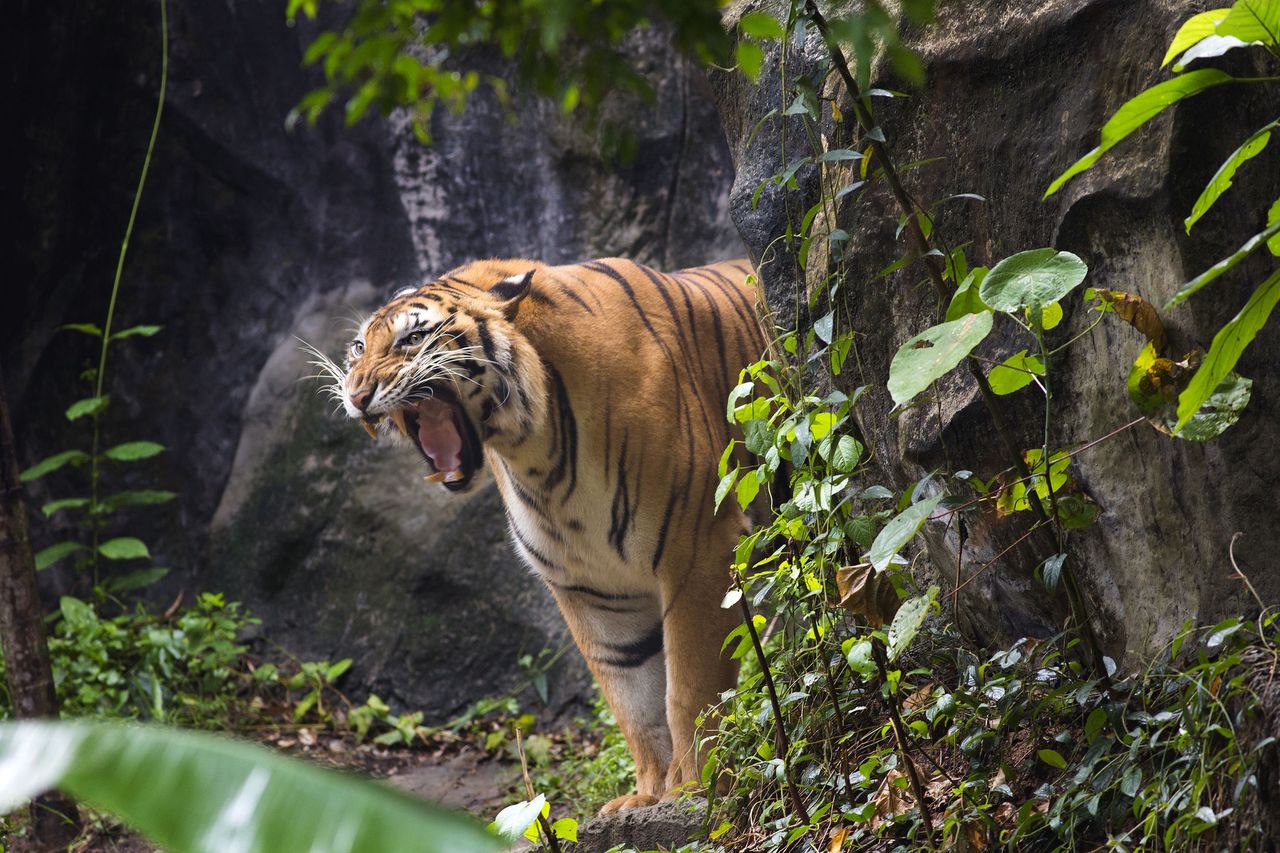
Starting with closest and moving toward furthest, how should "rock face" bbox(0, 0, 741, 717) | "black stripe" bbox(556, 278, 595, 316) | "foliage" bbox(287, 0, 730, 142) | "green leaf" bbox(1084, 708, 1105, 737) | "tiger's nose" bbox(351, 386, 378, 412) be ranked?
"foliage" bbox(287, 0, 730, 142) → "green leaf" bbox(1084, 708, 1105, 737) → "tiger's nose" bbox(351, 386, 378, 412) → "black stripe" bbox(556, 278, 595, 316) → "rock face" bbox(0, 0, 741, 717)

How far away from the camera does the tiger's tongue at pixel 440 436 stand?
153 inches

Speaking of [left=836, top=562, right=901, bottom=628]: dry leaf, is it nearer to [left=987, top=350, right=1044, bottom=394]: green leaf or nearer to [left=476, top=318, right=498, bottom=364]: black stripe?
[left=987, top=350, right=1044, bottom=394]: green leaf

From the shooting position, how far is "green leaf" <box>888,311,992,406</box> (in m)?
1.79

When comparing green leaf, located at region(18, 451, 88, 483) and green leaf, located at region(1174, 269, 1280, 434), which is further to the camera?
green leaf, located at region(18, 451, 88, 483)

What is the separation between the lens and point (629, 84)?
116 centimetres

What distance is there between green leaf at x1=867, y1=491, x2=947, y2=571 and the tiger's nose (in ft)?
6.94

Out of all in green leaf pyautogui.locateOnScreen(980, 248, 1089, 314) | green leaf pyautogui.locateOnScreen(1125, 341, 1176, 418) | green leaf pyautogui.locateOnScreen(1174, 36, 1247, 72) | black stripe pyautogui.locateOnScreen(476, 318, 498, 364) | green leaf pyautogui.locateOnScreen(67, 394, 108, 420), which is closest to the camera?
green leaf pyautogui.locateOnScreen(1174, 36, 1247, 72)

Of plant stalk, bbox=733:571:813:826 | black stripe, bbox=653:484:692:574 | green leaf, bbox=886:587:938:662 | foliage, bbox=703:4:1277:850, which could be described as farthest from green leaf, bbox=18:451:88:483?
green leaf, bbox=886:587:938:662

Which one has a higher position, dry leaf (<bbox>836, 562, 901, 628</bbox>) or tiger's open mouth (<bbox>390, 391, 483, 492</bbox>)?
tiger's open mouth (<bbox>390, 391, 483, 492</bbox>)

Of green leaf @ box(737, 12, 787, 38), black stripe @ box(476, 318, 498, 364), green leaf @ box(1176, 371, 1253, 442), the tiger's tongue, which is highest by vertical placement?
green leaf @ box(737, 12, 787, 38)

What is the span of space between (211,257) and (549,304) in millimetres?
3216

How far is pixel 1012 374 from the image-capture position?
2.13m

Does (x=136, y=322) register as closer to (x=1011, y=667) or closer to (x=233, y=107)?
(x=233, y=107)

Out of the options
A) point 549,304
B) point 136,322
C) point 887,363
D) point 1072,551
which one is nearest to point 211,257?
point 136,322
